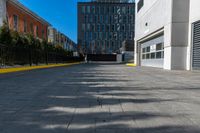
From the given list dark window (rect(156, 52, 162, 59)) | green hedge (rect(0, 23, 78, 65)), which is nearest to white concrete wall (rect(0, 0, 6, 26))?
green hedge (rect(0, 23, 78, 65))

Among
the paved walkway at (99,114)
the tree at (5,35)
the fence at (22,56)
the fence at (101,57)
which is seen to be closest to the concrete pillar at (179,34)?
the paved walkway at (99,114)

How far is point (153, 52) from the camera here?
2008 centimetres

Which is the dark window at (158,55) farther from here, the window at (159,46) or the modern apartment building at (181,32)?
the modern apartment building at (181,32)

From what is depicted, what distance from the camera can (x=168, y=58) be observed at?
14.8m

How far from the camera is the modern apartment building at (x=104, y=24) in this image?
7594 cm

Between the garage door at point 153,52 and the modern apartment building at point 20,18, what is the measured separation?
53.1 ft

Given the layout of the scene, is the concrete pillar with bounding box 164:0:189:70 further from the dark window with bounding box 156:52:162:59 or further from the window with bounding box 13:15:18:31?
the window with bounding box 13:15:18:31

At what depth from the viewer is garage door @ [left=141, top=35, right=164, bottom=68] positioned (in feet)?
57.5

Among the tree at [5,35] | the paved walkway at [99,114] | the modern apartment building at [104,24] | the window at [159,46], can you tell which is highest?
the modern apartment building at [104,24]

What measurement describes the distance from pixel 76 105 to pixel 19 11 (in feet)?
78.5

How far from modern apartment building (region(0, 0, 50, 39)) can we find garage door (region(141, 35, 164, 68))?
16.2m

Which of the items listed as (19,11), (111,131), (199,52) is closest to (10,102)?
(111,131)

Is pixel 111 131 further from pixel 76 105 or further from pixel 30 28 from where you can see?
pixel 30 28

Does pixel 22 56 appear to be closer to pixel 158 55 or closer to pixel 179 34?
pixel 158 55
